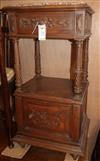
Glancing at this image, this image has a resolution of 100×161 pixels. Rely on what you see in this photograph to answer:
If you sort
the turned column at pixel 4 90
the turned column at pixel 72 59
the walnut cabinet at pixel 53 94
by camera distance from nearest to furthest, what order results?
the walnut cabinet at pixel 53 94 → the turned column at pixel 4 90 → the turned column at pixel 72 59

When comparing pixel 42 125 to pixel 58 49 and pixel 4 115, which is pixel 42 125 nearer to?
pixel 4 115

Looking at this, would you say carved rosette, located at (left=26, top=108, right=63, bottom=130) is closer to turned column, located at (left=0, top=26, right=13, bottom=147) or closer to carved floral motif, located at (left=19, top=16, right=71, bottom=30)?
turned column, located at (left=0, top=26, right=13, bottom=147)

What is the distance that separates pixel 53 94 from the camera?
135cm

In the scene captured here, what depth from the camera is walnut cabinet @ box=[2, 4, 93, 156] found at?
114 cm

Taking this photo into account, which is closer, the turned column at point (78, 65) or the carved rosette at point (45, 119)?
the turned column at point (78, 65)

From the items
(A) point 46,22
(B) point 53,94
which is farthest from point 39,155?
(A) point 46,22

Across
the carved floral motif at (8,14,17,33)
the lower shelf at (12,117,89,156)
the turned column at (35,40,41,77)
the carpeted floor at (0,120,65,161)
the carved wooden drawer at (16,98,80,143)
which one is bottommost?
the carpeted floor at (0,120,65,161)

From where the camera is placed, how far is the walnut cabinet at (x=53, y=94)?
1141mm

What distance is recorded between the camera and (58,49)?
5.79ft

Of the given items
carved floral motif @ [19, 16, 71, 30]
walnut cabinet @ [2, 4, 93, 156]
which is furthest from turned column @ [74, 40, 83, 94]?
carved floral motif @ [19, 16, 71, 30]

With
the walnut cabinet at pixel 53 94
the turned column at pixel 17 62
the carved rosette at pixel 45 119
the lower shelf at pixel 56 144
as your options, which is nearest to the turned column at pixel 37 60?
the walnut cabinet at pixel 53 94

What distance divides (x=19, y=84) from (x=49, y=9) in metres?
0.57

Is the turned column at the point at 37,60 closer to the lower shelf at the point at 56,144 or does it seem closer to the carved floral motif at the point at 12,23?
the carved floral motif at the point at 12,23

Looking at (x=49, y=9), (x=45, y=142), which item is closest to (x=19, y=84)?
(x=45, y=142)
